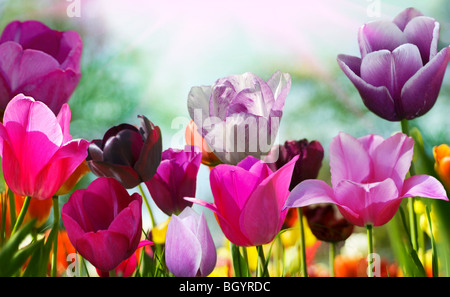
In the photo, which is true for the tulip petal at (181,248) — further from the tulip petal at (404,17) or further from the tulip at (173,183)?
the tulip petal at (404,17)

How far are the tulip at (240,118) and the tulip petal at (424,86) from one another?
91 millimetres

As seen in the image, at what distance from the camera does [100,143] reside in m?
0.41

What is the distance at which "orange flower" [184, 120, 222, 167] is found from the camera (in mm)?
469

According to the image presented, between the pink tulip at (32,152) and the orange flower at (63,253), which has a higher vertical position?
the pink tulip at (32,152)

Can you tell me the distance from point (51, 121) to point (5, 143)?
35mm

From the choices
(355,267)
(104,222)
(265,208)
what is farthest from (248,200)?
(355,267)

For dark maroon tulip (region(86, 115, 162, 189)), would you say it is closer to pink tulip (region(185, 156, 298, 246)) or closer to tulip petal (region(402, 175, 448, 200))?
pink tulip (region(185, 156, 298, 246))

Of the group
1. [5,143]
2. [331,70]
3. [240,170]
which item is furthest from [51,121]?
[331,70]

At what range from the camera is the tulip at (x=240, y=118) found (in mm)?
403

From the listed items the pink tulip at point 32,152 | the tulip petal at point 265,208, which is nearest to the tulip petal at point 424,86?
the tulip petal at point 265,208

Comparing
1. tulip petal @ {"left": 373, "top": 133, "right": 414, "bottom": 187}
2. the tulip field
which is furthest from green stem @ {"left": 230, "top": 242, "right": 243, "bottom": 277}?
tulip petal @ {"left": 373, "top": 133, "right": 414, "bottom": 187}

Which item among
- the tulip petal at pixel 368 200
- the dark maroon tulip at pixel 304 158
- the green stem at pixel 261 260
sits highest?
the dark maroon tulip at pixel 304 158

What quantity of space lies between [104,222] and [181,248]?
0.07 metres
